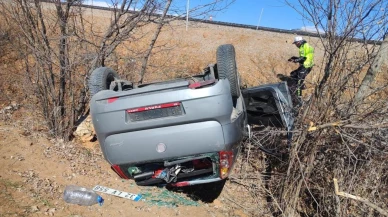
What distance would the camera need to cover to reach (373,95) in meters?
3.93

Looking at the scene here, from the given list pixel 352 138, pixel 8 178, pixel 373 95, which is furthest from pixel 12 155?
pixel 373 95

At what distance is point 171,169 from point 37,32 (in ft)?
12.8

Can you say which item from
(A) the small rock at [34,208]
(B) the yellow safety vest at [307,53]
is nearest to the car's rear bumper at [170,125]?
(A) the small rock at [34,208]

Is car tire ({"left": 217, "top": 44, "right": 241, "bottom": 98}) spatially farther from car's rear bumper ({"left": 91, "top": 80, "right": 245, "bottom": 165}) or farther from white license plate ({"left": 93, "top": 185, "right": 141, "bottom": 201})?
white license plate ({"left": 93, "top": 185, "right": 141, "bottom": 201})

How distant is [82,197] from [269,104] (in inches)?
137

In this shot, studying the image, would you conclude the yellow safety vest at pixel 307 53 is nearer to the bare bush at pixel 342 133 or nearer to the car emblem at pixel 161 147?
the bare bush at pixel 342 133

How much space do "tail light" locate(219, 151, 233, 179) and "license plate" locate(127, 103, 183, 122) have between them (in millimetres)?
684

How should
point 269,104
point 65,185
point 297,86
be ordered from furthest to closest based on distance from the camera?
point 269,104 < point 297,86 < point 65,185

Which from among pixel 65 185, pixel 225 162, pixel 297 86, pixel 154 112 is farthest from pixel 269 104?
pixel 65 185

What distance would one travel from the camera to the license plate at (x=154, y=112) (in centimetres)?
335

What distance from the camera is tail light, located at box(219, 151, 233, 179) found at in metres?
3.46

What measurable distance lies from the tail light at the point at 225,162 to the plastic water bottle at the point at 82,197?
62.6 inches

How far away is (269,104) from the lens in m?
5.60

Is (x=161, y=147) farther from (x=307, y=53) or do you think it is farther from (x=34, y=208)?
(x=307, y=53)
